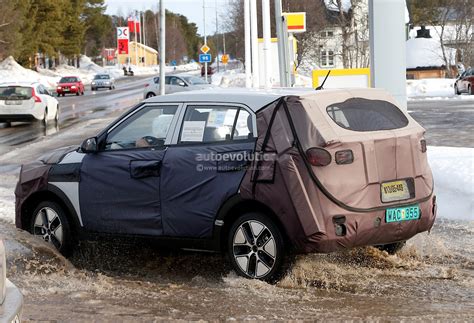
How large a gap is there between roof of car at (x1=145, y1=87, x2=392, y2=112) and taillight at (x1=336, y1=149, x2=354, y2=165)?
1.96 ft

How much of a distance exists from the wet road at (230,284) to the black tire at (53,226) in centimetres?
14

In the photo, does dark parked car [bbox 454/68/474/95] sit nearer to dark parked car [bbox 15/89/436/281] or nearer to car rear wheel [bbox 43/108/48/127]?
car rear wheel [bbox 43/108/48/127]

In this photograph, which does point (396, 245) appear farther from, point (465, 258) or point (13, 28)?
point (13, 28)

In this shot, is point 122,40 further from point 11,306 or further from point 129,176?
point 11,306

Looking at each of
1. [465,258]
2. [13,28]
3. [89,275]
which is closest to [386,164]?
[465,258]

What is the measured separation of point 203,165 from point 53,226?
184 centimetres

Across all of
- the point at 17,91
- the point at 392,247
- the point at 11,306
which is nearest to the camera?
the point at 11,306

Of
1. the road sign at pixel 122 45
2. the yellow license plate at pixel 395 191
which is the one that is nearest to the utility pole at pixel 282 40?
the yellow license plate at pixel 395 191

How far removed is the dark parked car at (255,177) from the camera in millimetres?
6996

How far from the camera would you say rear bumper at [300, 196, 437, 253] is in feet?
22.8

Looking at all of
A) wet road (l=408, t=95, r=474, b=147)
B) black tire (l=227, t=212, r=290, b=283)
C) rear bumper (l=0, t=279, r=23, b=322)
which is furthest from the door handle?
wet road (l=408, t=95, r=474, b=147)

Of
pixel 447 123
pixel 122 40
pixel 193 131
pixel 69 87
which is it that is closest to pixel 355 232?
pixel 193 131

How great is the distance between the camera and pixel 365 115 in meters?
7.41

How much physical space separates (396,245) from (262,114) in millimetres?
1891
